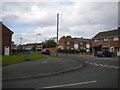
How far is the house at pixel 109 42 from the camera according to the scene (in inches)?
1535

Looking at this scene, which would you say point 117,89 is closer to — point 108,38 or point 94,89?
point 94,89

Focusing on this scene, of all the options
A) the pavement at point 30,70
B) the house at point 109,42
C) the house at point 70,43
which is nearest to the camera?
the pavement at point 30,70

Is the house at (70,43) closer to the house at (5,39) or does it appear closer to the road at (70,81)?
the house at (5,39)

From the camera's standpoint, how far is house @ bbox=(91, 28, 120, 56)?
39000mm

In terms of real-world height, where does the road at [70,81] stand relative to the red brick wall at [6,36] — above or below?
below

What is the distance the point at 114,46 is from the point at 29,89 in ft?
121

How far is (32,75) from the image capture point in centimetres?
1045

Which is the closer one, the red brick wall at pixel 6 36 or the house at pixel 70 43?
the red brick wall at pixel 6 36

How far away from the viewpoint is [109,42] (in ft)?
136

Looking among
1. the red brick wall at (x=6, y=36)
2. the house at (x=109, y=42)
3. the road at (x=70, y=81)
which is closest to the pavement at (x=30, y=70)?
the road at (x=70, y=81)

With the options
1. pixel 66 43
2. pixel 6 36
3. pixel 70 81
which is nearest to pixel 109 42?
pixel 6 36

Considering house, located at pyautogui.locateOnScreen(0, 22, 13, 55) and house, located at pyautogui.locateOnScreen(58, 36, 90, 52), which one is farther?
house, located at pyautogui.locateOnScreen(58, 36, 90, 52)

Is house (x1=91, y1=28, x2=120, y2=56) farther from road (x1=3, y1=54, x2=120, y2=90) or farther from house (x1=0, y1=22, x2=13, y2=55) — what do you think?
road (x1=3, y1=54, x2=120, y2=90)

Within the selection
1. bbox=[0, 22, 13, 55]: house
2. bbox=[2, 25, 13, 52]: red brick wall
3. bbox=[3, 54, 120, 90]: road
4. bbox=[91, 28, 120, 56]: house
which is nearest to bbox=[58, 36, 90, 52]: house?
bbox=[91, 28, 120, 56]: house
